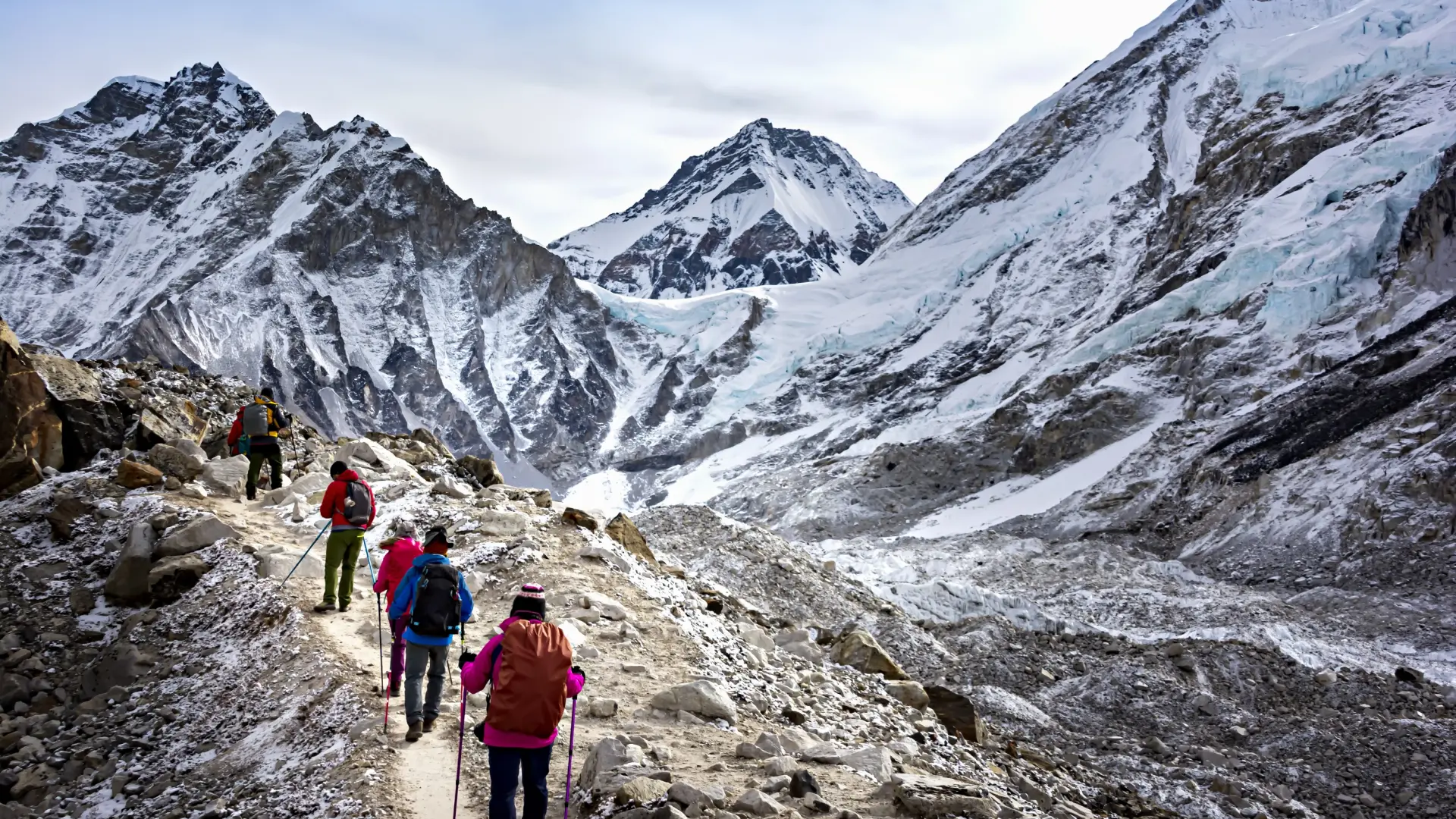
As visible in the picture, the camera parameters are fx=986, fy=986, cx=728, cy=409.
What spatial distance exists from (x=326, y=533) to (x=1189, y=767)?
15.5 meters

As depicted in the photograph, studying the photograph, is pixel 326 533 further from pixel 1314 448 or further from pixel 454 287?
pixel 454 287

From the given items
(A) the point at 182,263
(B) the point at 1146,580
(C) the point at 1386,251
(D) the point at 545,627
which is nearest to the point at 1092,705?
(D) the point at 545,627

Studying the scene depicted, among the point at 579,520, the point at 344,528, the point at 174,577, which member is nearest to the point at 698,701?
the point at 344,528

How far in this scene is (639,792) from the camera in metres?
7.11

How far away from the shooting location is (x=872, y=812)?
7.51 metres

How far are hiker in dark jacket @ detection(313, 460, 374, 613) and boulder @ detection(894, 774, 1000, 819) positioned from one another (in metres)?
7.52

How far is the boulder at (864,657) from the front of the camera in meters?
17.0

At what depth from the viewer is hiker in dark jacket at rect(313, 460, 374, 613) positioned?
12.2m

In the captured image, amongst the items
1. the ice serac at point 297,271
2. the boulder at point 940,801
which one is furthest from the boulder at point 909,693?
the ice serac at point 297,271

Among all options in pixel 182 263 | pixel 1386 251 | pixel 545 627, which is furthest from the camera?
pixel 182 263

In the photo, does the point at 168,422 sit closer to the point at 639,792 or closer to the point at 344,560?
the point at 344,560

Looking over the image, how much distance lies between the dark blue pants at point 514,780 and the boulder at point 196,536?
30.9 feet

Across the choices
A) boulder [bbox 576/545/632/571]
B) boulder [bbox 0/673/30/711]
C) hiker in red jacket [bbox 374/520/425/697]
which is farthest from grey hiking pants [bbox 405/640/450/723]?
boulder [bbox 576/545/632/571]

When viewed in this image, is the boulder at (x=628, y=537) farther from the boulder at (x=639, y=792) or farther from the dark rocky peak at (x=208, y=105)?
the dark rocky peak at (x=208, y=105)
